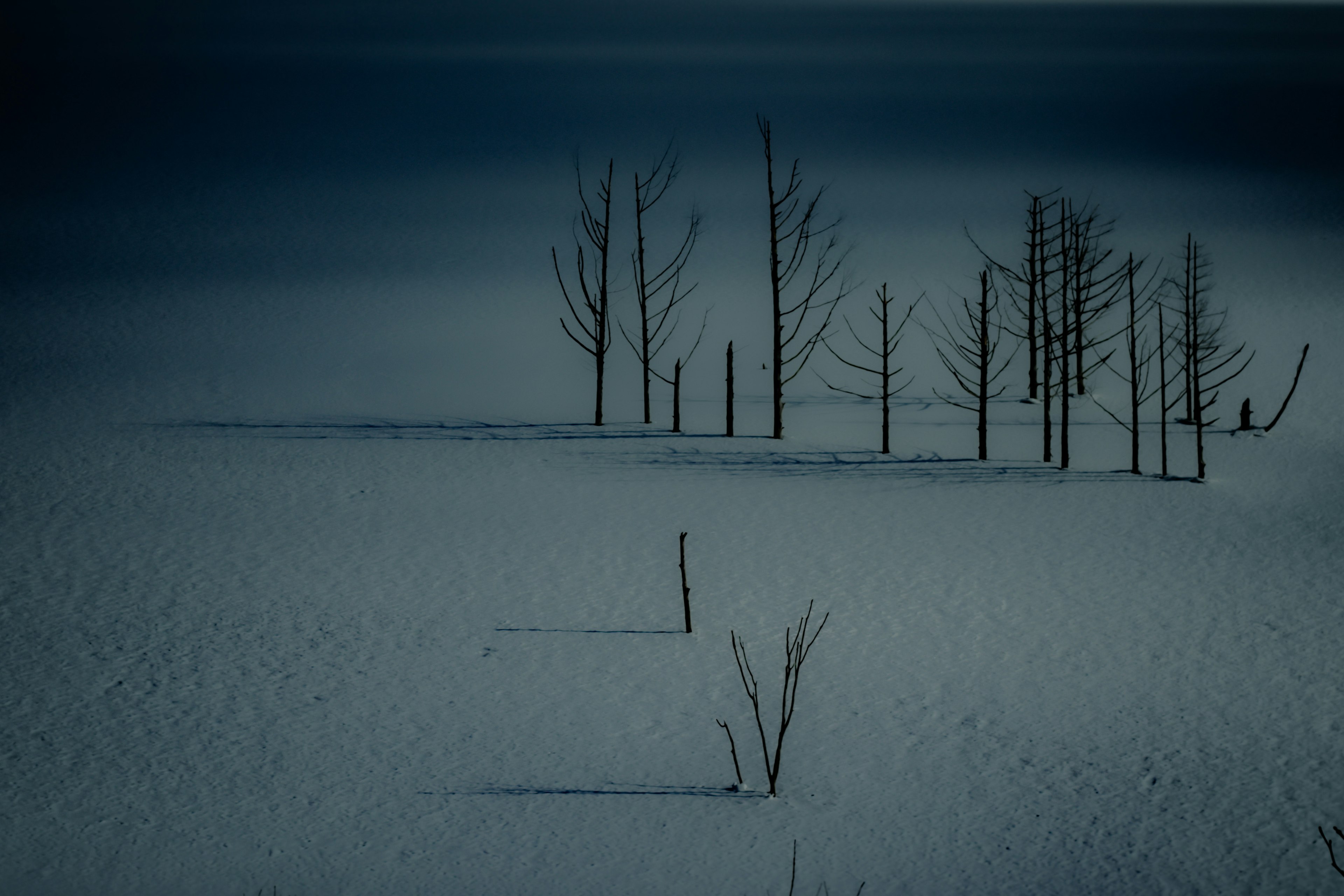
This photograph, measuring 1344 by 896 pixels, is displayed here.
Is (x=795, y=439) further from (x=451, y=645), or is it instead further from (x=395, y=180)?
(x=395, y=180)

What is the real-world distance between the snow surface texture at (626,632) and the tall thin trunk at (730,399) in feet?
1.36

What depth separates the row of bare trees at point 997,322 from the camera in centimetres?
2180

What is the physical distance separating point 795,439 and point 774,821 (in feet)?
45.9

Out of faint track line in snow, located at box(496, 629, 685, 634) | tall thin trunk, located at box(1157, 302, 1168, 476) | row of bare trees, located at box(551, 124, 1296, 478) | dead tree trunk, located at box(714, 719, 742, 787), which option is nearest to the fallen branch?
row of bare trees, located at box(551, 124, 1296, 478)

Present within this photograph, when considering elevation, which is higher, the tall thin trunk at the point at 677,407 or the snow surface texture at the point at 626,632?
the tall thin trunk at the point at 677,407

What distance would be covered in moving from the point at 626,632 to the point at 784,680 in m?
2.18

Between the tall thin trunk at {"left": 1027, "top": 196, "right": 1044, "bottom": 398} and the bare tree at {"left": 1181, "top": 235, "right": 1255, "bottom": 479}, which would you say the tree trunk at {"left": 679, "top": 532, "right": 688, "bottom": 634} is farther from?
the tall thin trunk at {"left": 1027, "top": 196, "right": 1044, "bottom": 398}

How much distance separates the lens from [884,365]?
22.5 m

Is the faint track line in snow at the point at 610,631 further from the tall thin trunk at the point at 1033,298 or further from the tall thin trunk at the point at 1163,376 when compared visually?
the tall thin trunk at the point at 1033,298

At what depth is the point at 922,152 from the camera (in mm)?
50281

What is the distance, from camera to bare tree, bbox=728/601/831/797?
9383 millimetres

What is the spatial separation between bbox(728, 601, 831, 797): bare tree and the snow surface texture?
0.16 metres

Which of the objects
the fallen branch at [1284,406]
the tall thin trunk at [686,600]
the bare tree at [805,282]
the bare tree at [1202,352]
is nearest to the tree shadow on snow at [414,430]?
the bare tree at [805,282]

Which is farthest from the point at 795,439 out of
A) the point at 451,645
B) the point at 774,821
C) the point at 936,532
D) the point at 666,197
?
the point at 666,197
